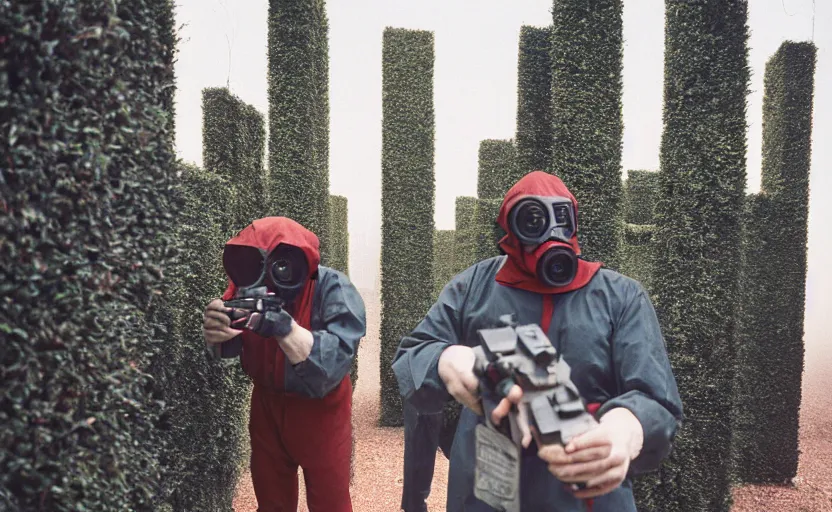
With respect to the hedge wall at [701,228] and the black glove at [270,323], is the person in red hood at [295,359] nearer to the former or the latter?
the black glove at [270,323]

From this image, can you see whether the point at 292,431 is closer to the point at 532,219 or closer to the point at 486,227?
the point at 532,219

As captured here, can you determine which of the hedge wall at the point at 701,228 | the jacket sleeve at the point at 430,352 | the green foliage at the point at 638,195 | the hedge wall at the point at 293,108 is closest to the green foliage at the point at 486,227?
the green foliage at the point at 638,195

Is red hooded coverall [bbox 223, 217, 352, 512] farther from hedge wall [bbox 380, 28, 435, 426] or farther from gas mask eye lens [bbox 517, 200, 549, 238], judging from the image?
hedge wall [bbox 380, 28, 435, 426]

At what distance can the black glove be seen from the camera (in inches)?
104

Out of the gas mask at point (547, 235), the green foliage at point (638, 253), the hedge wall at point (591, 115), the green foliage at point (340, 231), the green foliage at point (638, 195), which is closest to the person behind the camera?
the gas mask at point (547, 235)

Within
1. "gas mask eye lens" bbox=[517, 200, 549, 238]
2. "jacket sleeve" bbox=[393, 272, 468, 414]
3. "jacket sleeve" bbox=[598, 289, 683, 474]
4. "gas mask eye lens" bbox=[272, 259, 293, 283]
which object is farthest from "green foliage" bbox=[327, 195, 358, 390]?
"jacket sleeve" bbox=[598, 289, 683, 474]

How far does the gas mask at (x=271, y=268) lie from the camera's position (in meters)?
2.91

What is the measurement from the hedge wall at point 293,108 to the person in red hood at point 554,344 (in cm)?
541

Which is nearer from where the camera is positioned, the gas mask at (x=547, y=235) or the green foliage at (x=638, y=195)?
the gas mask at (x=547, y=235)

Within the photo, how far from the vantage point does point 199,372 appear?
165 inches

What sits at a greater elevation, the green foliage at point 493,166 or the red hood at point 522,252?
the green foliage at point 493,166

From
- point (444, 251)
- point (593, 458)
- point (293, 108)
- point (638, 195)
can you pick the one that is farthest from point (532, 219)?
point (444, 251)

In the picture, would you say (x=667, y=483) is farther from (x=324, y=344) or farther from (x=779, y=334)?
(x=324, y=344)

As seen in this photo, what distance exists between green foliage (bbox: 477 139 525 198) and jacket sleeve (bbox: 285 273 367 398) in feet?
28.9
